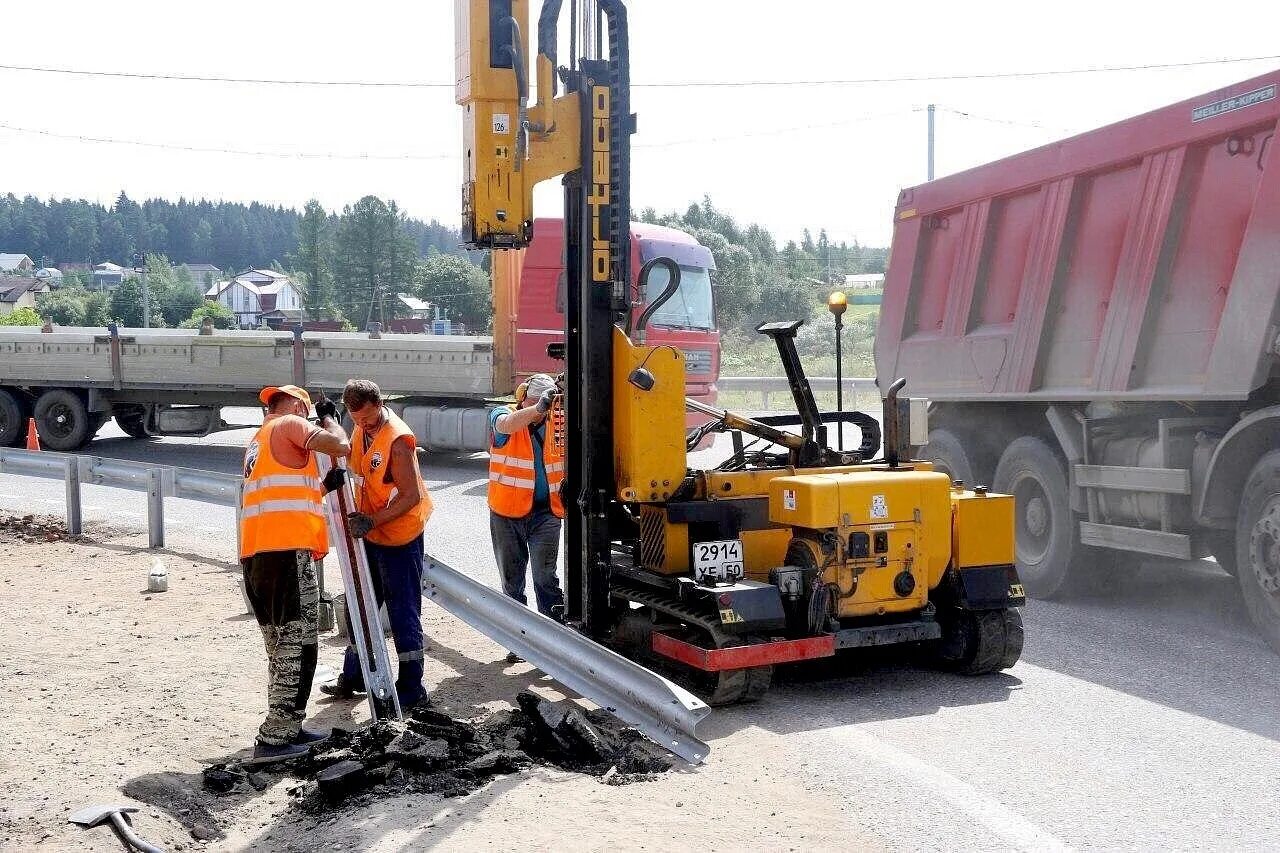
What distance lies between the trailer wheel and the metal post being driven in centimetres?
1660

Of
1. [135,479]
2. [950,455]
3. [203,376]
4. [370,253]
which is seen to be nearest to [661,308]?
[950,455]

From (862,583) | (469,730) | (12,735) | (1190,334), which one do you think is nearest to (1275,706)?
(862,583)

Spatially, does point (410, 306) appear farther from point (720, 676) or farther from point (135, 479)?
point (720, 676)

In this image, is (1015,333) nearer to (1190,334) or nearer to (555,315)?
(1190,334)

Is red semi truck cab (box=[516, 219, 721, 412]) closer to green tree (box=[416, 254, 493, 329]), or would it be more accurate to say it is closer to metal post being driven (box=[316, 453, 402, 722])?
metal post being driven (box=[316, 453, 402, 722])

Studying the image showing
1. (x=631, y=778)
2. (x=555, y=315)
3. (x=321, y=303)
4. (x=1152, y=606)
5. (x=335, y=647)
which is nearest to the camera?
(x=631, y=778)

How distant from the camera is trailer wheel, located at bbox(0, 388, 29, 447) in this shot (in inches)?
784

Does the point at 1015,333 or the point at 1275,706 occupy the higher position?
the point at 1015,333

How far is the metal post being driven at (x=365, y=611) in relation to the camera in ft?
18.0

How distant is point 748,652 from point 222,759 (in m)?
2.37

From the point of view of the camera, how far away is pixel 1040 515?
919 centimetres

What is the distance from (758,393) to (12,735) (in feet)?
81.6

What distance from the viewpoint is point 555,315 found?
16.0 m

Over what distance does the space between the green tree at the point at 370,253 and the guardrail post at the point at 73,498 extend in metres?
84.6
